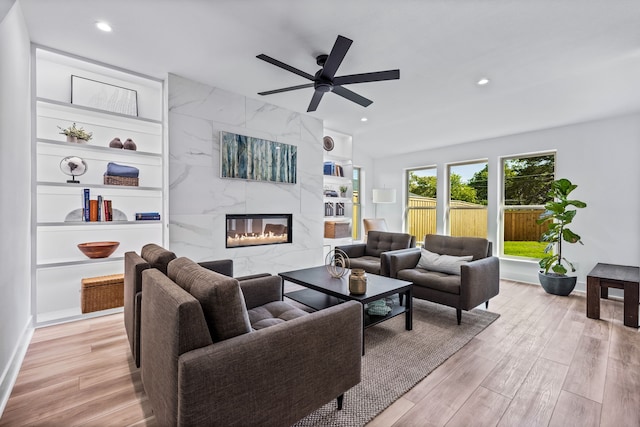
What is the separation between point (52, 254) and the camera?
9.98ft

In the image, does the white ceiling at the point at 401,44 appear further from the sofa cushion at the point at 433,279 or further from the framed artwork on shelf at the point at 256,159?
the sofa cushion at the point at 433,279

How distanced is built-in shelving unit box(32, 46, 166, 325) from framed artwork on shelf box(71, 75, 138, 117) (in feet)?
0.22

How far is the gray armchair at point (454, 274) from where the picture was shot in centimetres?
288

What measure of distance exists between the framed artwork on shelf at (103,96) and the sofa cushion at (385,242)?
3.68m

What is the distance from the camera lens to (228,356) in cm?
112

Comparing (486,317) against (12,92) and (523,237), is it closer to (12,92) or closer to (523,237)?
(523,237)

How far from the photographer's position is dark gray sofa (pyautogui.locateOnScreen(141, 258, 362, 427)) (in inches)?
42.7

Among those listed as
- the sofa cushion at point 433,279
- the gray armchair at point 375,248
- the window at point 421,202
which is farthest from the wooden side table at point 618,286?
the window at point 421,202

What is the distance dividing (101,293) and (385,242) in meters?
3.69

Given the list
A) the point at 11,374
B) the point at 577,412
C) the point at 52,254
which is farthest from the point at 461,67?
the point at 52,254

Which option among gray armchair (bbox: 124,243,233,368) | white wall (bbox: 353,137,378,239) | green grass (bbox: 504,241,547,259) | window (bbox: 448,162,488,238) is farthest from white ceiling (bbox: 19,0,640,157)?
white wall (bbox: 353,137,378,239)

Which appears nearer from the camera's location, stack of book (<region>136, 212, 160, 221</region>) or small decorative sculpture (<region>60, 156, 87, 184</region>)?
small decorative sculpture (<region>60, 156, 87, 184</region>)

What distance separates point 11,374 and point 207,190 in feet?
7.63

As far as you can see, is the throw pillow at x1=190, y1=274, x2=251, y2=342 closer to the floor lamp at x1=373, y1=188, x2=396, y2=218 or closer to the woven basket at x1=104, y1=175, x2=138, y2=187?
the woven basket at x1=104, y1=175, x2=138, y2=187
